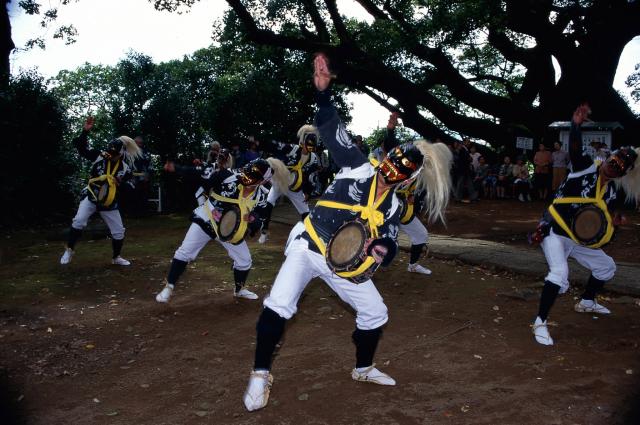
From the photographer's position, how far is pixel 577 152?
5.46 m

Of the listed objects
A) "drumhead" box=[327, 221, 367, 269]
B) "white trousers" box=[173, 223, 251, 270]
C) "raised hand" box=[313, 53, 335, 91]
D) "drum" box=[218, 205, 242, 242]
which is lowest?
"white trousers" box=[173, 223, 251, 270]

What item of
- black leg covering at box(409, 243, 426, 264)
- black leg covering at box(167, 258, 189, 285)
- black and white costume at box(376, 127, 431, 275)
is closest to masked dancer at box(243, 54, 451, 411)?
black leg covering at box(167, 258, 189, 285)

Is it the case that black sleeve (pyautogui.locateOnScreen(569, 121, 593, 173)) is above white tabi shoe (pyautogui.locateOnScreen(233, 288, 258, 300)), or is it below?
above

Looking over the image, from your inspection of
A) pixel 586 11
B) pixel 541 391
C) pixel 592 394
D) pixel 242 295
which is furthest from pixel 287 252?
pixel 586 11

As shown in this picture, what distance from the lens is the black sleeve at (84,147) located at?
26.5 ft

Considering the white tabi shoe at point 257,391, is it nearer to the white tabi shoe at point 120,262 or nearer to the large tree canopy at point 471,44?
the white tabi shoe at point 120,262

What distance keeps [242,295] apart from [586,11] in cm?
1575

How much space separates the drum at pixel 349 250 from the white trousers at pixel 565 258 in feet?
8.46

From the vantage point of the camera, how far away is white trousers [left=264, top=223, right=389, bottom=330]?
3828mm

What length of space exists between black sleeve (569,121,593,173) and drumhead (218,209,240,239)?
3.78 meters

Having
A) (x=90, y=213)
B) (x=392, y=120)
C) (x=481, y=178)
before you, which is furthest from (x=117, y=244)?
(x=481, y=178)

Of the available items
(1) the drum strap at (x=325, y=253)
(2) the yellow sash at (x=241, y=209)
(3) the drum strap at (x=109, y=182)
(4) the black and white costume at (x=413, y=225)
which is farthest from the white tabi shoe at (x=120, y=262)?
(1) the drum strap at (x=325, y=253)

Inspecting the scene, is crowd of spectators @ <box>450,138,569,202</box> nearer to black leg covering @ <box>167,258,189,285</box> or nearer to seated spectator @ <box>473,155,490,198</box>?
seated spectator @ <box>473,155,490,198</box>

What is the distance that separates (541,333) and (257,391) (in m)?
3.01
